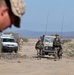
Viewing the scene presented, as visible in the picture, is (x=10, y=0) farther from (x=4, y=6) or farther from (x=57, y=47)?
(x=57, y=47)

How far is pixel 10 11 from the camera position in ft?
6.49

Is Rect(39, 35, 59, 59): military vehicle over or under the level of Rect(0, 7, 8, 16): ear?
under

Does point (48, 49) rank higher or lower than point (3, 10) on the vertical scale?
lower

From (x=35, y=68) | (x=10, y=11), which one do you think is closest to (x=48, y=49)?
(x=35, y=68)

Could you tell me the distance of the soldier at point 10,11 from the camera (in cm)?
194

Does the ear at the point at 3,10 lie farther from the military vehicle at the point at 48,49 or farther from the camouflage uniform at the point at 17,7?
the military vehicle at the point at 48,49

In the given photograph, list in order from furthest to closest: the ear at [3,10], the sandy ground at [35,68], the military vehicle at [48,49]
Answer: the military vehicle at [48,49] → the sandy ground at [35,68] → the ear at [3,10]

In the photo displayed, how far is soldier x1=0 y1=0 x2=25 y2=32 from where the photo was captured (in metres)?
1.94

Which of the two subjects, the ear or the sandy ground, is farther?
the sandy ground

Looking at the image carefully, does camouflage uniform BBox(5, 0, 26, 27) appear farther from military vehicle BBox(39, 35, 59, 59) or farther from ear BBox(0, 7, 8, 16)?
military vehicle BBox(39, 35, 59, 59)

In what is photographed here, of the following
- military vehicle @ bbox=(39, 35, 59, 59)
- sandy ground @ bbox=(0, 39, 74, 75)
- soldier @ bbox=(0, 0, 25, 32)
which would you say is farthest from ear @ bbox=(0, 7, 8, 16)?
military vehicle @ bbox=(39, 35, 59, 59)

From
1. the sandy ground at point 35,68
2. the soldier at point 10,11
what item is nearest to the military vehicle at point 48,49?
the sandy ground at point 35,68

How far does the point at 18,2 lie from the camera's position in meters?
1.99

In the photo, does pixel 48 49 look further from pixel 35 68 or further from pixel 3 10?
pixel 3 10
